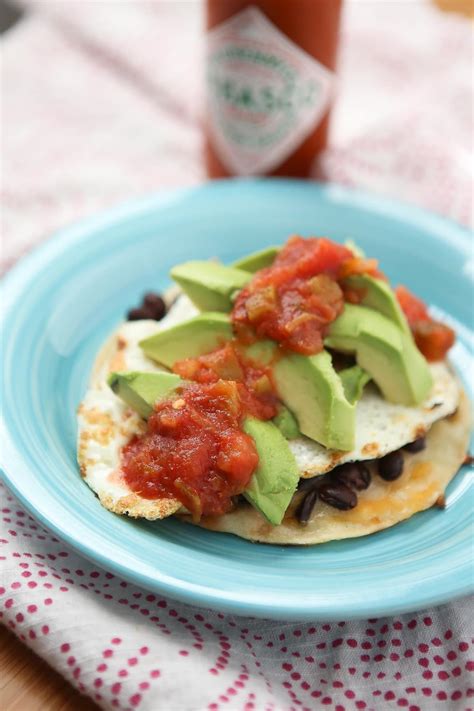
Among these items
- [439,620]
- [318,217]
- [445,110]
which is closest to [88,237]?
[318,217]

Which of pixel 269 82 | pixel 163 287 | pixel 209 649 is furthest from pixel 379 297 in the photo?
pixel 269 82

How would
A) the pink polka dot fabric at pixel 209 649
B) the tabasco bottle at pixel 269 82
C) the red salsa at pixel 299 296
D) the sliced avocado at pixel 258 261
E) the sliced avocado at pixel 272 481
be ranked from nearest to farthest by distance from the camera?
the pink polka dot fabric at pixel 209 649, the sliced avocado at pixel 272 481, the red salsa at pixel 299 296, the sliced avocado at pixel 258 261, the tabasco bottle at pixel 269 82

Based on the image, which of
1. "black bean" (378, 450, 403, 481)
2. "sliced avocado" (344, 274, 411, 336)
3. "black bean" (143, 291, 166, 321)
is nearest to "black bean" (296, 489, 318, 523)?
"black bean" (378, 450, 403, 481)

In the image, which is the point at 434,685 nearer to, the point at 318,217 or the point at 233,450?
the point at 233,450

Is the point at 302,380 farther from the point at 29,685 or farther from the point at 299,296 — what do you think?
the point at 29,685

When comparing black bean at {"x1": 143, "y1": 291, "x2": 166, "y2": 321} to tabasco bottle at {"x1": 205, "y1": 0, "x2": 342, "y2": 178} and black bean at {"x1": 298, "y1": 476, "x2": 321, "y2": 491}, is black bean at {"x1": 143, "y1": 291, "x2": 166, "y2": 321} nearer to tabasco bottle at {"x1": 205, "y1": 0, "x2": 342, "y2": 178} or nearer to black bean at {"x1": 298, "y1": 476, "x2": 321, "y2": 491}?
black bean at {"x1": 298, "y1": 476, "x2": 321, "y2": 491}

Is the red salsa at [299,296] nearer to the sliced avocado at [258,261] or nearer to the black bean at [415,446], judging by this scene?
the sliced avocado at [258,261]

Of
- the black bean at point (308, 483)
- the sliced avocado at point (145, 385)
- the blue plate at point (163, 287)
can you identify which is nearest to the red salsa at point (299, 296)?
the sliced avocado at point (145, 385)
